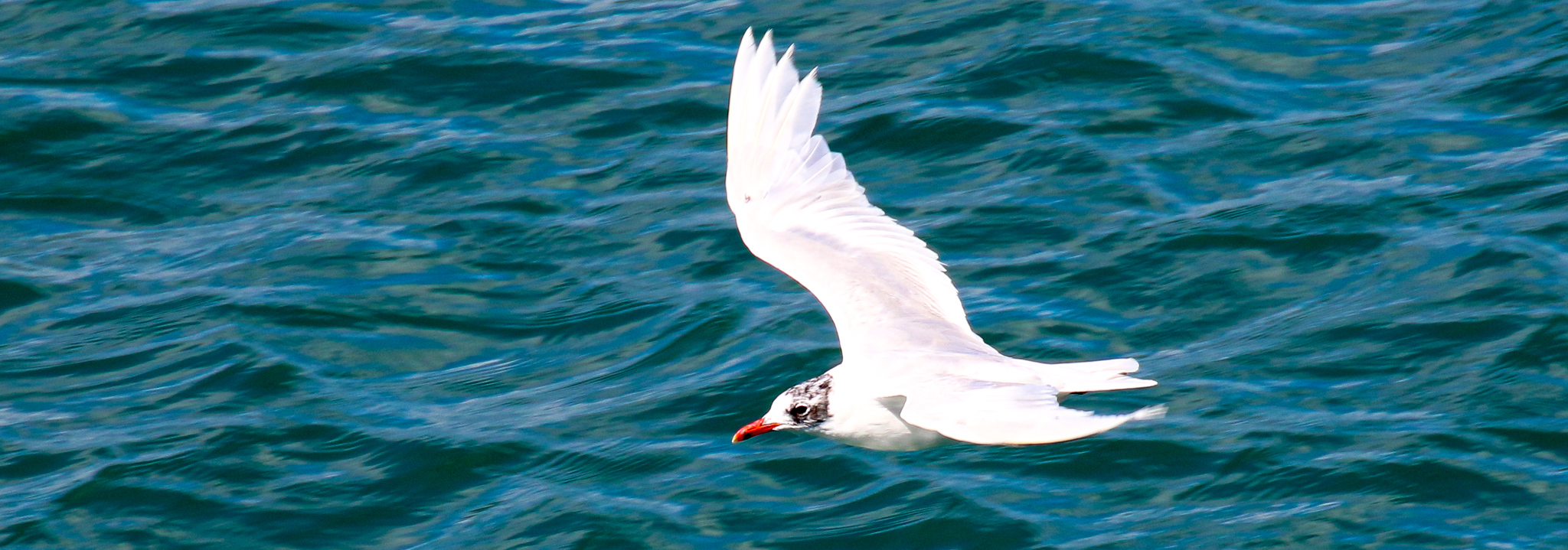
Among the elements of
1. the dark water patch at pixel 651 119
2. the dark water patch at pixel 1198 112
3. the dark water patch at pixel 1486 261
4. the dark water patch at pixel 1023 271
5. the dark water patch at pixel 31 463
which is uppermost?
the dark water patch at pixel 651 119

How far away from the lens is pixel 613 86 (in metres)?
10.9

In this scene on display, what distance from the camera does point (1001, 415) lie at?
5.17 m

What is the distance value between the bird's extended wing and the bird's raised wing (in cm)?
100

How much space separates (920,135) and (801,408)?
12.6 ft

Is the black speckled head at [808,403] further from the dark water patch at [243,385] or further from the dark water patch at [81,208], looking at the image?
the dark water patch at [81,208]

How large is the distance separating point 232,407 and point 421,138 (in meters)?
2.58

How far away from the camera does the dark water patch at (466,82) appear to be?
35.6 ft

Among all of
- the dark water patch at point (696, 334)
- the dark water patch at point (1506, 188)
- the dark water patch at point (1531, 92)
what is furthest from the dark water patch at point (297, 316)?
the dark water patch at point (1531, 92)

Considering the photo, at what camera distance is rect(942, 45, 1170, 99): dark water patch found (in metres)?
10.5

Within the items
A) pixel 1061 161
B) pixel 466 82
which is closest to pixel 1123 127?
pixel 1061 161

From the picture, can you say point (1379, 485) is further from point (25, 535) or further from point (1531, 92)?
point (25, 535)

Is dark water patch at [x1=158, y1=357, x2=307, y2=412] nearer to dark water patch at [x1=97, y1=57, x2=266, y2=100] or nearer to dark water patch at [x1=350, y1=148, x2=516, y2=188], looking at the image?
dark water patch at [x1=350, y1=148, x2=516, y2=188]

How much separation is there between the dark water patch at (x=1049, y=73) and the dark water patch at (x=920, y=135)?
0.42 metres

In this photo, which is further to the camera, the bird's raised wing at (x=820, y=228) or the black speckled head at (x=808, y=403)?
the bird's raised wing at (x=820, y=228)
